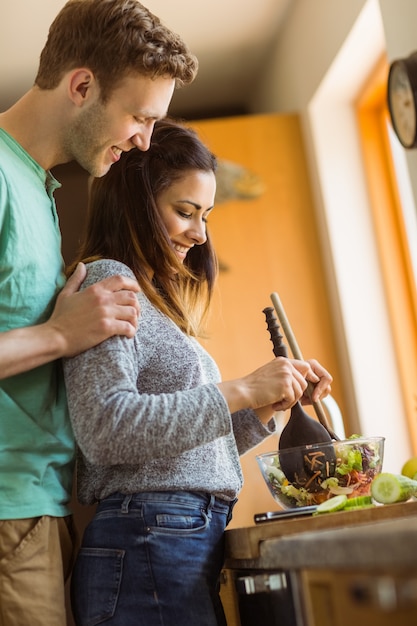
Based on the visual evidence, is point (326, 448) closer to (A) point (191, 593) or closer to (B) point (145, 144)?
(A) point (191, 593)

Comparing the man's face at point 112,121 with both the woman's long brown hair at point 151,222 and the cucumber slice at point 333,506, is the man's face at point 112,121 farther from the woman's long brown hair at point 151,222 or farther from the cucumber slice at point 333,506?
the cucumber slice at point 333,506

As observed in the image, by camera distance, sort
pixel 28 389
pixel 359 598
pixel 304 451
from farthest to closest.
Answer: pixel 304 451, pixel 28 389, pixel 359 598

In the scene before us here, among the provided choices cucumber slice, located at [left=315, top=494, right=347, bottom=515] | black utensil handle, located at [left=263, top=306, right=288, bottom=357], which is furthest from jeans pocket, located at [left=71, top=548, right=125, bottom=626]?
black utensil handle, located at [left=263, top=306, right=288, bottom=357]

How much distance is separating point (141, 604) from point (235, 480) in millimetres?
224

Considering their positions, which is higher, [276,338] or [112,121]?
[112,121]

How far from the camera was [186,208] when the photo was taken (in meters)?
1.48

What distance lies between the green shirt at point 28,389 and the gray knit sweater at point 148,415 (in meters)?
0.06

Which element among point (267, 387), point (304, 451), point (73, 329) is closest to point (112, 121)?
point (73, 329)

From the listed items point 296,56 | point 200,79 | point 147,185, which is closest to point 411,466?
point 147,185

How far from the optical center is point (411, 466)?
156 centimetres

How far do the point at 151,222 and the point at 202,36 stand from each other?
2.08 metres

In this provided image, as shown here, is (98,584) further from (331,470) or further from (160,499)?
(331,470)

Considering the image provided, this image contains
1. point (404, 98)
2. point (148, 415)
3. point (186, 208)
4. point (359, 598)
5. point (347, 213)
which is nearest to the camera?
point (359, 598)

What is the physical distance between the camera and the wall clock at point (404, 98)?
2.10 meters
